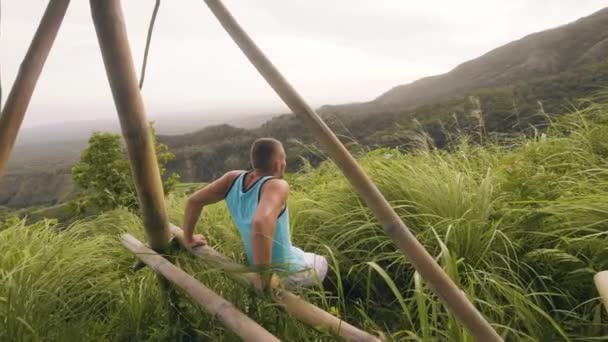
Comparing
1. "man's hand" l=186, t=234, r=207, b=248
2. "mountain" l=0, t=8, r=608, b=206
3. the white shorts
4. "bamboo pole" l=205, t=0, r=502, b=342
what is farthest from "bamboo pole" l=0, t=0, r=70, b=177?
"mountain" l=0, t=8, r=608, b=206

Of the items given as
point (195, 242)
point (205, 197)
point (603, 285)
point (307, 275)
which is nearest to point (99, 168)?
point (205, 197)

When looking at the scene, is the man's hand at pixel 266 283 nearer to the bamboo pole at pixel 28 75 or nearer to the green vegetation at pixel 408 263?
the green vegetation at pixel 408 263

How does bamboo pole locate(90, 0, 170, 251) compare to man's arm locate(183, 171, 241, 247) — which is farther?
man's arm locate(183, 171, 241, 247)

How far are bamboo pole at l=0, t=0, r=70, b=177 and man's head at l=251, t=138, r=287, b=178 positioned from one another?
3.37 ft

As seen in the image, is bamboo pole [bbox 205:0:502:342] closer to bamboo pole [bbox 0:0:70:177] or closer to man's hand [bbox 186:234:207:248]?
bamboo pole [bbox 0:0:70:177]

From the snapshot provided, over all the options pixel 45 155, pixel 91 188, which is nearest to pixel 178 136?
pixel 91 188

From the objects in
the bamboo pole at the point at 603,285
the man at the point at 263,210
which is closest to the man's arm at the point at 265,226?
the man at the point at 263,210

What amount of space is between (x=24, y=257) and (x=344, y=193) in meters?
2.15

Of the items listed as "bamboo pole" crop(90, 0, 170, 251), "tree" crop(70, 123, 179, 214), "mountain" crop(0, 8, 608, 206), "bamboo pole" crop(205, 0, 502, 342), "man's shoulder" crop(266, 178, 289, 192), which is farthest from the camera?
"mountain" crop(0, 8, 608, 206)

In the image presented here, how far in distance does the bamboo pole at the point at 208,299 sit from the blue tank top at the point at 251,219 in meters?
0.39

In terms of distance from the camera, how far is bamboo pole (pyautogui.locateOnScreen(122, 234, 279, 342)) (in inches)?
56.2

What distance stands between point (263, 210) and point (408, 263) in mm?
997

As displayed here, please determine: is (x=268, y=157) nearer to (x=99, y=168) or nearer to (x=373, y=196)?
(x=373, y=196)

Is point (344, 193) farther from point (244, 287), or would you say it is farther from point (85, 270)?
Answer: point (85, 270)
